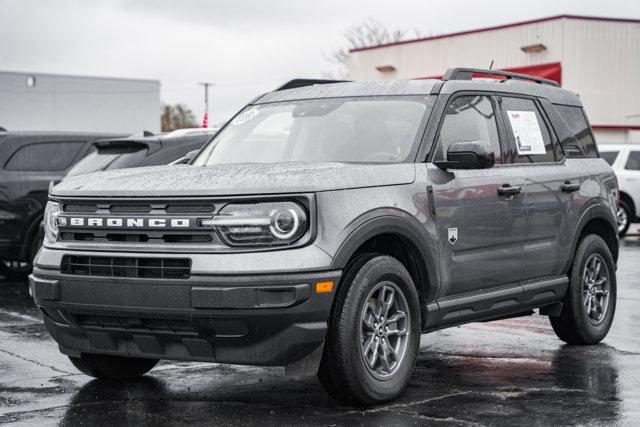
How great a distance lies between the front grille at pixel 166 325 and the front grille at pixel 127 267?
220 mm

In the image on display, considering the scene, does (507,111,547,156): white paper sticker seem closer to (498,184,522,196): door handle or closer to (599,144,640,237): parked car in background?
(498,184,522,196): door handle

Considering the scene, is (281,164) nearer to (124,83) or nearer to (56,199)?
(56,199)

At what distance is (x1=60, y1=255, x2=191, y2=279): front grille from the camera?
5621mm

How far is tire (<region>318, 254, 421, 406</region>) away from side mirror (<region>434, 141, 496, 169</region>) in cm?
75

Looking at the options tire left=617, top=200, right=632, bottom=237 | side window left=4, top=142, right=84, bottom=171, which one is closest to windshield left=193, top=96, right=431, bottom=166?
side window left=4, top=142, right=84, bottom=171

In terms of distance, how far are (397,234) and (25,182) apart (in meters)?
7.36

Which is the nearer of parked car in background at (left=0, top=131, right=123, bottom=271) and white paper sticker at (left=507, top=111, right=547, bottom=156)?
white paper sticker at (left=507, top=111, right=547, bottom=156)

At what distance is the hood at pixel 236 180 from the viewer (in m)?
5.62

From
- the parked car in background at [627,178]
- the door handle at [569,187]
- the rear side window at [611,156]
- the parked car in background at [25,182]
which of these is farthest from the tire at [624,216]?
the door handle at [569,187]

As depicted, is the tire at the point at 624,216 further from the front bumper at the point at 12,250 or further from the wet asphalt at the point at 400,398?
the wet asphalt at the point at 400,398

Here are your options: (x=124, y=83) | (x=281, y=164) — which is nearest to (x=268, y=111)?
(x=281, y=164)

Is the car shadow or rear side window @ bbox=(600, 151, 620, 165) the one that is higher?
rear side window @ bbox=(600, 151, 620, 165)

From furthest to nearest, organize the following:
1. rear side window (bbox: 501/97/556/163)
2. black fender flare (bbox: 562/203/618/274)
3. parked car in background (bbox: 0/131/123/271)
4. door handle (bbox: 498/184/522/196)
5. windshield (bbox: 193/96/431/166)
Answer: parked car in background (bbox: 0/131/123/271) < black fender flare (bbox: 562/203/618/274) < rear side window (bbox: 501/97/556/163) < door handle (bbox: 498/184/522/196) < windshield (bbox: 193/96/431/166)

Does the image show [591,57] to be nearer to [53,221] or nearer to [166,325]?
[53,221]
